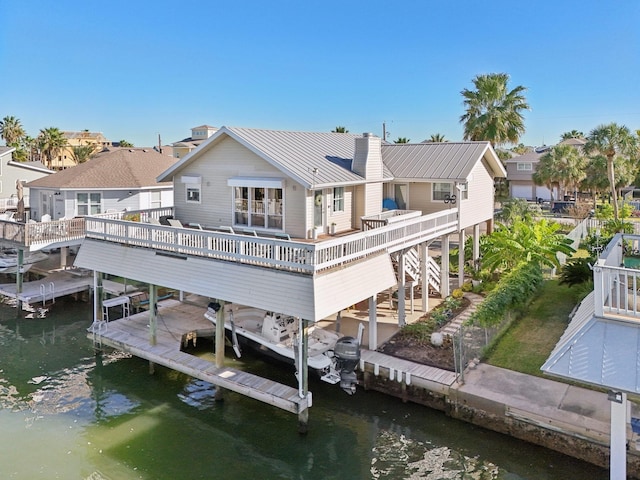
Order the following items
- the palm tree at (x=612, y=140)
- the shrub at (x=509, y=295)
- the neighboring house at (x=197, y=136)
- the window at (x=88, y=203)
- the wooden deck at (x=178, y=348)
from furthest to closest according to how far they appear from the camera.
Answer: the neighboring house at (x=197, y=136) → the palm tree at (x=612, y=140) → the window at (x=88, y=203) → the shrub at (x=509, y=295) → the wooden deck at (x=178, y=348)

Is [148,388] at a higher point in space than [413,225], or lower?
lower

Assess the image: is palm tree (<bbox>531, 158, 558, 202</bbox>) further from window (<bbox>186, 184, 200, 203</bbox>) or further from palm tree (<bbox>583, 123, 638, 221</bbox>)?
window (<bbox>186, 184, 200, 203</bbox>)

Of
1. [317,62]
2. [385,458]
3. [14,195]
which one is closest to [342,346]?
[385,458]

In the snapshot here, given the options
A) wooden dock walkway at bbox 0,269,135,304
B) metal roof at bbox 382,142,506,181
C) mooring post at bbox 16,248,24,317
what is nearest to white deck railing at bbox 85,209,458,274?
metal roof at bbox 382,142,506,181

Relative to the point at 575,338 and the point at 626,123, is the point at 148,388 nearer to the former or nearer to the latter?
the point at 575,338

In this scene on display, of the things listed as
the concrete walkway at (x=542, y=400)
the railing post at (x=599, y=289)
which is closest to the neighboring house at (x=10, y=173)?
the concrete walkway at (x=542, y=400)

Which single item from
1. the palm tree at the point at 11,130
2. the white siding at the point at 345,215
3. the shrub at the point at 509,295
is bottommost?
the shrub at the point at 509,295

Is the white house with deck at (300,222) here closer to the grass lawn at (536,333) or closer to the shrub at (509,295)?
the shrub at (509,295)
